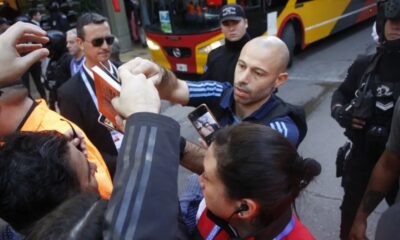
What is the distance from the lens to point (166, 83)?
1544mm

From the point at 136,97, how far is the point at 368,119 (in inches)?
65.8

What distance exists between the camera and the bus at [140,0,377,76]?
6445 millimetres

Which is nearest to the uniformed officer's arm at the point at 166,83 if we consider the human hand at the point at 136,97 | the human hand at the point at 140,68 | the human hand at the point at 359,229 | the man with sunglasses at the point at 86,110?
the human hand at the point at 140,68

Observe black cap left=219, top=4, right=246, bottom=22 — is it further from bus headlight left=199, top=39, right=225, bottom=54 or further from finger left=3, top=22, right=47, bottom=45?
finger left=3, top=22, right=47, bottom=45

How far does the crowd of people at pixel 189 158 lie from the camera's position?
2.46ft

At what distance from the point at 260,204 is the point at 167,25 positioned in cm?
627

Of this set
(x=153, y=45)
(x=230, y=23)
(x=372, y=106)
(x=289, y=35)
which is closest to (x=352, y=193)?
(x=372, y=106)

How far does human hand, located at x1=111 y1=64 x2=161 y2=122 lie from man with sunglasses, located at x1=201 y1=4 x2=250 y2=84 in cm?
250

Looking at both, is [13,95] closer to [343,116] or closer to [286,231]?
[286,231]

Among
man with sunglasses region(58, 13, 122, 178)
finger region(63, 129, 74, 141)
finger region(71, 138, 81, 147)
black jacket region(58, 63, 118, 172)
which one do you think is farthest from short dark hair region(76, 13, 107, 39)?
finger region(71, 138, 81, 147)

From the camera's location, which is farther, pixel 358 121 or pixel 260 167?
pixel 358 121

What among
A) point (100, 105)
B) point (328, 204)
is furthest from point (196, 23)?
point (100, 105)

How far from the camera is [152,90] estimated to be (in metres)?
0.89

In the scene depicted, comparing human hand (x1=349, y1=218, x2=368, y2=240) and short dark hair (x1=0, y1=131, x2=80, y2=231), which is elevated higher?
short dark hair (x1=0, y1=131, x2=80, y2=231)
